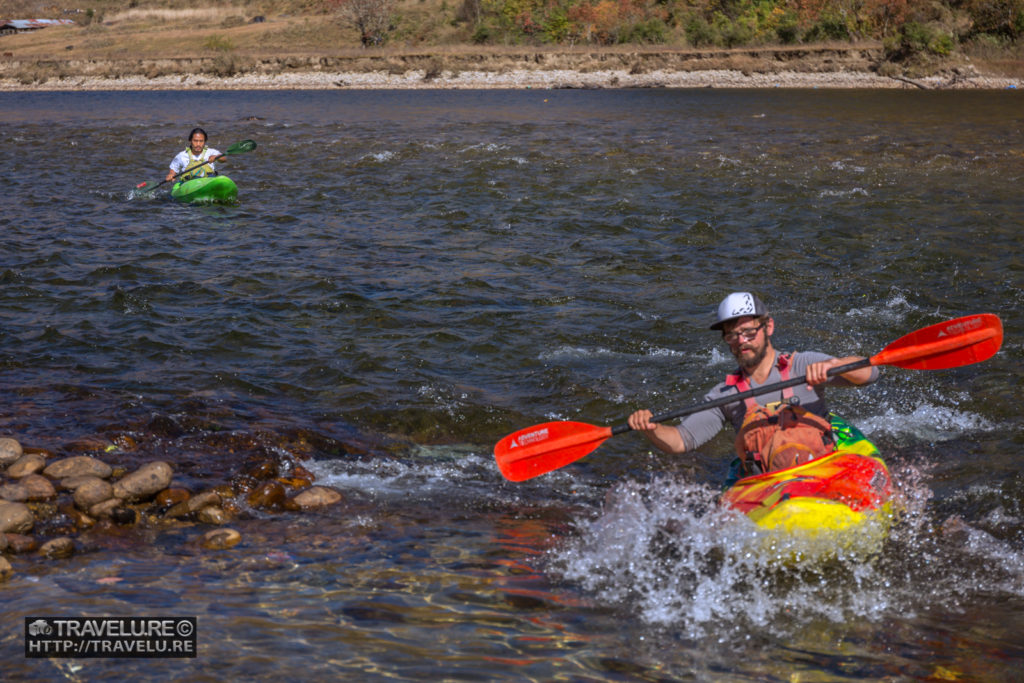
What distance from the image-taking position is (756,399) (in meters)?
5.73

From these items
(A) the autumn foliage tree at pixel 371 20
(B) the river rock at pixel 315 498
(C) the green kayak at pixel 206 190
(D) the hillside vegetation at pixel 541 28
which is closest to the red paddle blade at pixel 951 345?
(B) the river rock at pixel 315 498

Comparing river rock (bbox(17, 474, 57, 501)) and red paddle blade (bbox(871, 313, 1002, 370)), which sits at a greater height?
red paddle blade (bbox(871, 313, 1002, 370))

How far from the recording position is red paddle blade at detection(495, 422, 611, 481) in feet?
20.3

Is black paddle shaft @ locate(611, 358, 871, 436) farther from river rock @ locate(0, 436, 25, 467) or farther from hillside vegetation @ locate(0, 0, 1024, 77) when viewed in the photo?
hillside vegetation @ locate(0, 0, 1024, 77)

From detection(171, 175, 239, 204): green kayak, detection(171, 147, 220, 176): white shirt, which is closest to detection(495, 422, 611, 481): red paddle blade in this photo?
detection(171, 175, 239, 204): green kayak

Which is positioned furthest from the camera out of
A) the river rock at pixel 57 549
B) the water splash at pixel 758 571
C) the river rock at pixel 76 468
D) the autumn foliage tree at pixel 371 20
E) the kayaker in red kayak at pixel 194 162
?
the autumn foliage tree at pixel 371 20

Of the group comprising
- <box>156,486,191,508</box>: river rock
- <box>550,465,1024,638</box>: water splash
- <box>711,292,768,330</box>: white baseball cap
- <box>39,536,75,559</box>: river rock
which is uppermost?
<box>711,292,768,330</box>: white baseball cap

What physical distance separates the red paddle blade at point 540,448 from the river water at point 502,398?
0.20 m

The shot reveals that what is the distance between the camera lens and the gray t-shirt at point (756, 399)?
5695 mm

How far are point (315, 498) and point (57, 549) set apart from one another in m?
1.43

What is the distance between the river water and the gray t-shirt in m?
0.41

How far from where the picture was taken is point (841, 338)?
9.20 m

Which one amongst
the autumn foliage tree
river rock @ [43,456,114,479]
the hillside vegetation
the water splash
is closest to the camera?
the water splash

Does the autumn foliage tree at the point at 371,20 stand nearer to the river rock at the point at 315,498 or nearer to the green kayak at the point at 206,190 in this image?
the green kayak at the point at 206,190
